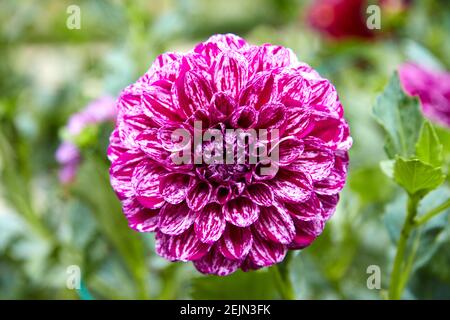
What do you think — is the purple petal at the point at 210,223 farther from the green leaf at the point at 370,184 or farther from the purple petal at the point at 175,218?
the green leaf at the point at 370,184

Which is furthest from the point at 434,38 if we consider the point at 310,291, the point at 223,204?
the point at 223,204

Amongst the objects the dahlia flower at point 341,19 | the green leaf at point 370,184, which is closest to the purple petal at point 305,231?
the green leaf at point 370,184

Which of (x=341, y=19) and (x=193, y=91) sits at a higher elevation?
(x=341, y=19)

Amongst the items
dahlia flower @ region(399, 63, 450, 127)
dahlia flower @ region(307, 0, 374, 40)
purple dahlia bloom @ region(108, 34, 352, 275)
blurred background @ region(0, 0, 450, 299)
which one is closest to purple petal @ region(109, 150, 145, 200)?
purple dahlia bloom @ region(108, 34, 352, 275)

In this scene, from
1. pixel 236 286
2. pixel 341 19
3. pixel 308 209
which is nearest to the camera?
pixel 308 209

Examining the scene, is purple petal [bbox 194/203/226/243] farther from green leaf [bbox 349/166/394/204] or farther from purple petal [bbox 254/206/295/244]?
green leaf [bbox 349/166/394/204]

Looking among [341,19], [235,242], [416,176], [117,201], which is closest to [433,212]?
[416,176]

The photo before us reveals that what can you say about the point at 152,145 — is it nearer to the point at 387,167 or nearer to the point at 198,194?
the point at 198,194
